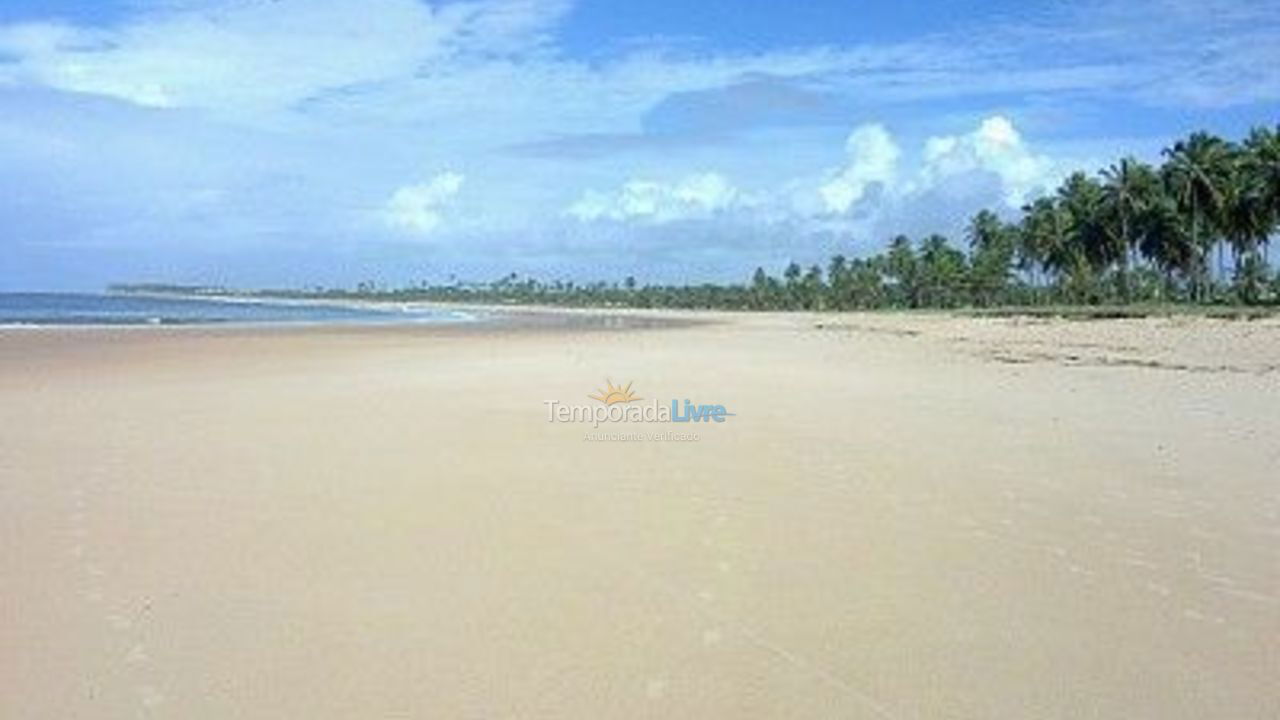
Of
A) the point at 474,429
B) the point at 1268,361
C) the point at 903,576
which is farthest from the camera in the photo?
the point at 1268,361

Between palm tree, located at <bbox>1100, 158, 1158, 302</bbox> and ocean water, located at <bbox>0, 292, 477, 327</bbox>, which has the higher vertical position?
palm tree, located at <bbox>1100, 158, 1158, 302</bbox>

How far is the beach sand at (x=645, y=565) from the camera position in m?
4.99

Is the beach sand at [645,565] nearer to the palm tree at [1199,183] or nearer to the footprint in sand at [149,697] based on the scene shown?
the footprint in sand at [149,697]

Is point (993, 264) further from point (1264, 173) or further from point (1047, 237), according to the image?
point (1264, 173)

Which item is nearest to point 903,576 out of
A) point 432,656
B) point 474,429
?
point 432,656

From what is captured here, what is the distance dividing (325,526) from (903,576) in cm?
386

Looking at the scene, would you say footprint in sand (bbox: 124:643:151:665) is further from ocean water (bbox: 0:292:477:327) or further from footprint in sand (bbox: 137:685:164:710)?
ocean water (bbox: 0:292:477:327)

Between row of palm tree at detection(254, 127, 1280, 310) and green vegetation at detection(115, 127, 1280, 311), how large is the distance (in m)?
0.09

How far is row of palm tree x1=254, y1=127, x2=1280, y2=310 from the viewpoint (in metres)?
74.4

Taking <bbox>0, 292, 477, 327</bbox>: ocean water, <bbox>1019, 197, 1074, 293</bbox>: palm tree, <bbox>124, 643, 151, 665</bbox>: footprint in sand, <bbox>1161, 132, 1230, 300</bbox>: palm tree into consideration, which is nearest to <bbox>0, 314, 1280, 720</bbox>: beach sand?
<bbox>124, 643, 151, 665</bbox>: footprint in sand

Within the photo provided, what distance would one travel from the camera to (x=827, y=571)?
22.7 feet

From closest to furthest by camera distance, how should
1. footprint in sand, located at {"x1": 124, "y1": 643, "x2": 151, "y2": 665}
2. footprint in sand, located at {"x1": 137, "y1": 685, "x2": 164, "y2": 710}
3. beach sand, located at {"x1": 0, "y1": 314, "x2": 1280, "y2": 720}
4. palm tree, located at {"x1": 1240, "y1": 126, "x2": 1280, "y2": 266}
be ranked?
footprint in sand, located at {"x1": 137, "y1": 685, "x2": 164, "y2": 710}, beach sand, located at {"x1": 0, "y1": 314, "x2": 1280, "y2": 720}, footprint in sand, located at {"x1": 124, "y1": 643, "x2": 151, "y2": 665}, palm tree, located at {"x1": 1240, "y1": 126, "x2": 1280, "y2": 266}

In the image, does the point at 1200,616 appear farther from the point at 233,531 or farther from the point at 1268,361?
the point at 1268,361

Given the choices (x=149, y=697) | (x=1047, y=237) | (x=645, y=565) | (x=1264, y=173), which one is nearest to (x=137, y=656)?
(x=149, y=697)
